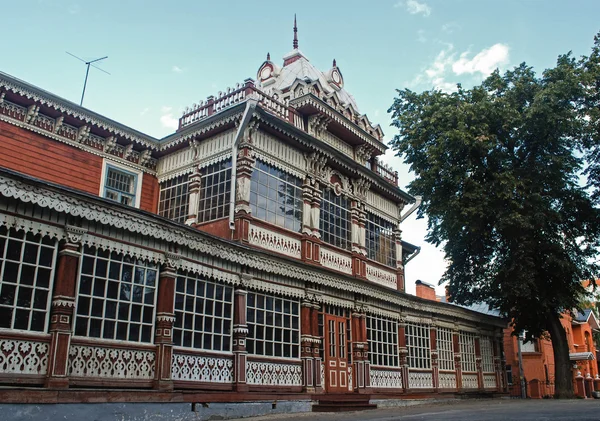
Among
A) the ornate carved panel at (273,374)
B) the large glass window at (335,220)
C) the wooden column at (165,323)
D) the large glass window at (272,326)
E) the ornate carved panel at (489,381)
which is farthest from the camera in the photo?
the ornate carved panel at (489,381)

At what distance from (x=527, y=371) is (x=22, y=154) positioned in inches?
1346

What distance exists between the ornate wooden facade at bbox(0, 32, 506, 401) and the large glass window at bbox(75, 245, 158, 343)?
0.10ft

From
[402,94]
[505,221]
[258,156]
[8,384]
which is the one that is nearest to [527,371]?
[505,221]

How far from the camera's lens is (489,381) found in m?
26.0

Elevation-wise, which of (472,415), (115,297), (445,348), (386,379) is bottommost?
(472,415)

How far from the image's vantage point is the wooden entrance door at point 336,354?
1709cm

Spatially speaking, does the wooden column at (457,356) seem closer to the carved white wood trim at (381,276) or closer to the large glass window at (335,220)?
the carved white wood trim at (381,276)

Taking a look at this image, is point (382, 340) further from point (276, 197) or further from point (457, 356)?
point (276, 197)

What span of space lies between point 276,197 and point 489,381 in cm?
1544

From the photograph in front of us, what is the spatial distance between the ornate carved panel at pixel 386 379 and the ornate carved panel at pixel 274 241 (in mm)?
5320

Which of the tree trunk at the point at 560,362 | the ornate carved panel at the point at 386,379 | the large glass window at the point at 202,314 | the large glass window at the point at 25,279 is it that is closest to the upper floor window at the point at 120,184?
the large glass window at the point at 202,314

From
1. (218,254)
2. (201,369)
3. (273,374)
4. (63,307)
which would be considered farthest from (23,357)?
(273,374)

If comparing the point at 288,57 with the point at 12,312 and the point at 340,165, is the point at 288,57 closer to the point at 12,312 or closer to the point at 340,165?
the point at 340,165

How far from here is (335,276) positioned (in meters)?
17.6
